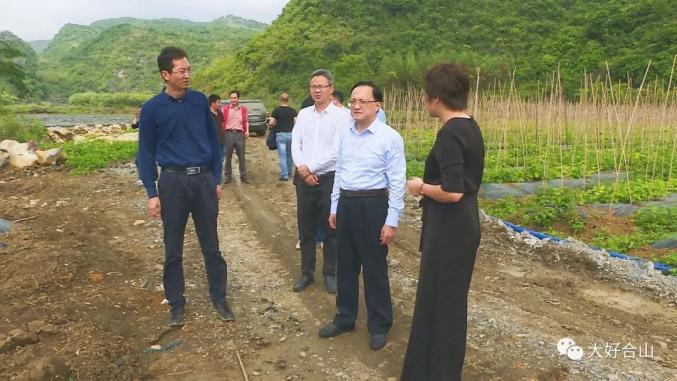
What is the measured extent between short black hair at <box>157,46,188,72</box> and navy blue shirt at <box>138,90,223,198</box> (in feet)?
0.65

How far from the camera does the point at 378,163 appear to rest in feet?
10.3

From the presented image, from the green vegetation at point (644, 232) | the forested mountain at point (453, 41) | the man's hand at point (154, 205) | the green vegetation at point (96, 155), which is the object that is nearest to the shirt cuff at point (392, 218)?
the man's hand at point (154, 205)

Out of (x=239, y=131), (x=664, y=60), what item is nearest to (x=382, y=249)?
(x=239, y=131)

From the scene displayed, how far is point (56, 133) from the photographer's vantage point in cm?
1616

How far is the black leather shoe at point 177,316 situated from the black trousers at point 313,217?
43.3 inches

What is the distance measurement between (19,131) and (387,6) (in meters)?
31.9

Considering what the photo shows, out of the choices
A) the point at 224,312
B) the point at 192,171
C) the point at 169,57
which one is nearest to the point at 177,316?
the point at 224,312

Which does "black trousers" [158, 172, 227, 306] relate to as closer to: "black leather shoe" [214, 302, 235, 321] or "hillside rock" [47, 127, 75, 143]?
"black leather shoe" [214, 302, 235, 321]

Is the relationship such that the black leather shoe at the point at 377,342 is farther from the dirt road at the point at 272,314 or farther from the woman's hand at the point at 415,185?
the woman's hand at the point at 415,185

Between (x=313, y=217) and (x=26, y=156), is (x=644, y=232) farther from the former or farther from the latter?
(x=26, y=156)

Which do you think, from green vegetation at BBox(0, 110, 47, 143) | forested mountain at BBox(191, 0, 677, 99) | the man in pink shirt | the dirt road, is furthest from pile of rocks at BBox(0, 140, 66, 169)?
forested mountain at BBox(191, 0, 677, 99)

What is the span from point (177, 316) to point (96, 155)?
341 inches

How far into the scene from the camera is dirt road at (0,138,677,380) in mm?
3078

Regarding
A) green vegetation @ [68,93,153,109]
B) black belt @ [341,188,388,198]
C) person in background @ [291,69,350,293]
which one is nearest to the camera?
black belt @ [341,188,388,198]
